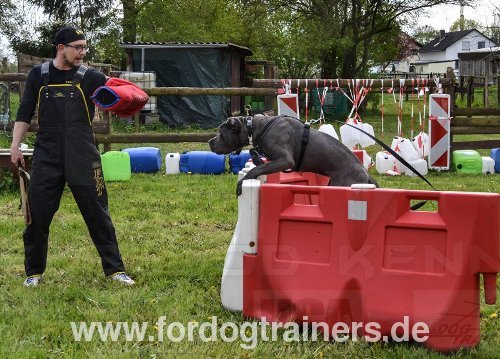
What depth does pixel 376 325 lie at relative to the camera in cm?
399

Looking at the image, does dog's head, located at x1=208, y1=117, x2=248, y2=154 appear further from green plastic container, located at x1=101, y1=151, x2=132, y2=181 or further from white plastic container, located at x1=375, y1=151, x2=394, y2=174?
white plastic container, located at x1=375, y1=151, x2=394, y2=174

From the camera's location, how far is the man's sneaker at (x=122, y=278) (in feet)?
17.2

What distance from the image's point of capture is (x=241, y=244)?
4332 mm

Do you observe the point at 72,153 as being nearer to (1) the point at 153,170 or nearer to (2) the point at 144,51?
(1) the point at 153,170

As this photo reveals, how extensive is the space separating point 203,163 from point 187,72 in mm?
12585

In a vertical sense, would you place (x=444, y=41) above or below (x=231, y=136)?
above

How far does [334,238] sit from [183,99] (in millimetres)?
19259

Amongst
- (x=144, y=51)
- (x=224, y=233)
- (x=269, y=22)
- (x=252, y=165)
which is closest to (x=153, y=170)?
(x=224, y=233)

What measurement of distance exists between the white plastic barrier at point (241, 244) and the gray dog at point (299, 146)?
0.86m

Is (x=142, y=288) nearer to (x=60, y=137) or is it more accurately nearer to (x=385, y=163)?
(x=60, y=137)

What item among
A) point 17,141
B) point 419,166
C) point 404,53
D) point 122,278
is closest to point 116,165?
point 419,166

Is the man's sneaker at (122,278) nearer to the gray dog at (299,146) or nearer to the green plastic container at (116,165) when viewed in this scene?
the gray dog at (299,146)

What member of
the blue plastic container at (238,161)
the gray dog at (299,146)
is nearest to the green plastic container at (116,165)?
the blue plastic container at (238,161)

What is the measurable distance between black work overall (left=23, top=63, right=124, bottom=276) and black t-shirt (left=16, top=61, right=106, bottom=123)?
0.04 meters
